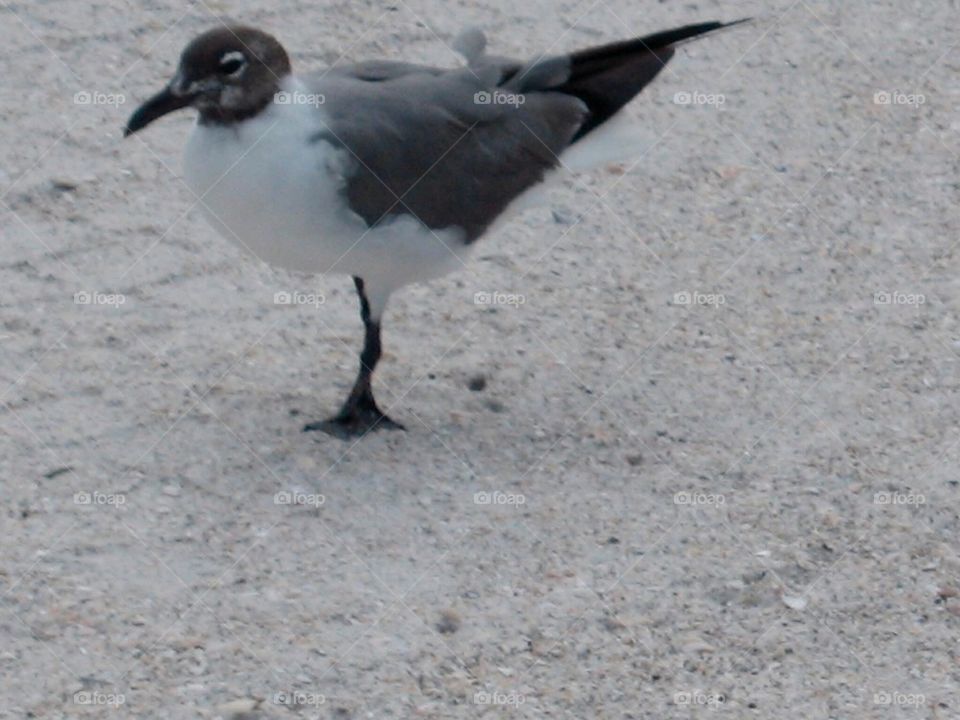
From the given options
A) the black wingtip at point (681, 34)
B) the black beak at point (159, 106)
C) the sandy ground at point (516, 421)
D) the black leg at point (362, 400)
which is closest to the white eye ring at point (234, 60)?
the black beak at point (159, 106)

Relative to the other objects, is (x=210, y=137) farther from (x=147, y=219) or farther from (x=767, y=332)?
(x=767, y=332)

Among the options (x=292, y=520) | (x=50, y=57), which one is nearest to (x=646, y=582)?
(x=292, y=520)

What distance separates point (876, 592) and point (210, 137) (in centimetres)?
202

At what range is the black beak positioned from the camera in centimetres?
496

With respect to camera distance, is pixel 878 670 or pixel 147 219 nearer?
pixel 878 670

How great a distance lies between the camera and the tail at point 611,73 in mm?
5578

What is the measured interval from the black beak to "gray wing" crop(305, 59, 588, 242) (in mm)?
347

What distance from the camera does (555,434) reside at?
5418 millimetres

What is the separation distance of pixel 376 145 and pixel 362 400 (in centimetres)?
74

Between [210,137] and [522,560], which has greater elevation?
[210,137]

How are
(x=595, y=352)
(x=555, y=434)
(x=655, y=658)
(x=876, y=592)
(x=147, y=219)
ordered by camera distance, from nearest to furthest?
(x=655, y=658), (x=876, y=592), (x=555, y=434), (x=595, y=352), (x=147, y=219)

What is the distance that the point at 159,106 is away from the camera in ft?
16.4

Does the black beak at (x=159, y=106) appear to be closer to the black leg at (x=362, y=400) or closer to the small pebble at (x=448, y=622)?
the black leg at (x=362, y=400)

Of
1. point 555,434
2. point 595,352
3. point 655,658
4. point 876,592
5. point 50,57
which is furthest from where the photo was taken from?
point 50,57
